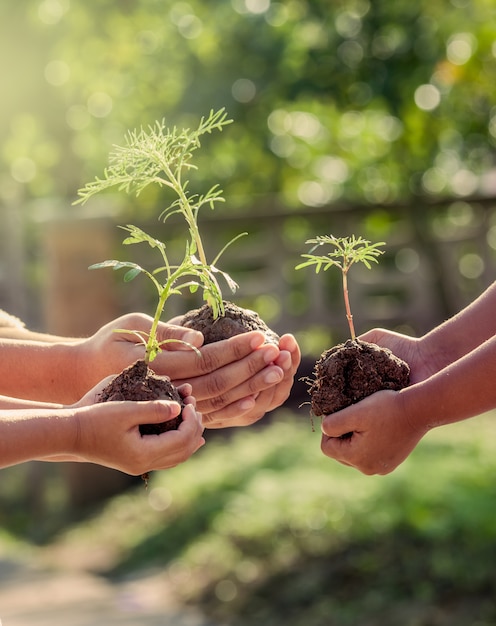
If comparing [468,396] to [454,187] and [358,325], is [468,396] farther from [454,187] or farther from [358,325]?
[454,187]

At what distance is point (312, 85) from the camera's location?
24.3ft

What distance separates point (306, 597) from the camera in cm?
513

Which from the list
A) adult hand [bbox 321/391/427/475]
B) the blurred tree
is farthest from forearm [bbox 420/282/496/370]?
the blurred tree

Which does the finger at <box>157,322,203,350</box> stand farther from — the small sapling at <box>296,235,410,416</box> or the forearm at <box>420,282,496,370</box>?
the forearm at <box>420,282,496,370</box>

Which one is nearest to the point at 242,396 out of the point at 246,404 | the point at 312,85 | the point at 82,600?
the point at 246,404

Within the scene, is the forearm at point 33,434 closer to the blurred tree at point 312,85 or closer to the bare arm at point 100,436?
the bare arm at point 100,436

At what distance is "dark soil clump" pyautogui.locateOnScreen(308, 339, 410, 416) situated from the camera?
2.45 metres

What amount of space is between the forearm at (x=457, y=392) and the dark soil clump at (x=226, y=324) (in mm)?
455

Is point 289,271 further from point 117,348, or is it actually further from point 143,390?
point 143,390

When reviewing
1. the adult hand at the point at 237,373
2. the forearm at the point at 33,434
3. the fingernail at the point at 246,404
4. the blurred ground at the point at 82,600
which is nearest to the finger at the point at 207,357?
the adult hand at the point at 237,373

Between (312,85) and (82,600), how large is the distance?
3626 mm

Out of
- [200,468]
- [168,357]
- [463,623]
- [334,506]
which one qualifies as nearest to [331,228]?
[200,468]

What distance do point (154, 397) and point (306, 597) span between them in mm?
A: 3062

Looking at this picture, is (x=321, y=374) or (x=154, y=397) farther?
(x=321, y=374)
